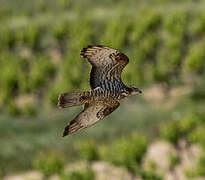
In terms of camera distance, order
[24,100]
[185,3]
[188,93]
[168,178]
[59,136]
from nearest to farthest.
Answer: [168,178] < [59,136] < [188,93] < [24,100] < [185,3]

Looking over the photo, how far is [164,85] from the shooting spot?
52.0m

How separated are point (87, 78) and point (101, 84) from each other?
135ft

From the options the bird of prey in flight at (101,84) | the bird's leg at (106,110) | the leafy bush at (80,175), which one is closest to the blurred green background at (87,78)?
the leafy bush at (80,175)

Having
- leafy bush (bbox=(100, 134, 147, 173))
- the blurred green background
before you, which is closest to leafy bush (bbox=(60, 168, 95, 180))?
the blurred green background

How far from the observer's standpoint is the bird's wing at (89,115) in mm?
12719

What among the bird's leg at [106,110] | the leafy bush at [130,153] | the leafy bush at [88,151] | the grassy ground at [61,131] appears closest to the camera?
the bird's leg at [106,110]

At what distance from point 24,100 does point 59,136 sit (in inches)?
Answer: 452

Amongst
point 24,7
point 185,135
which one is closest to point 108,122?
point 185,135

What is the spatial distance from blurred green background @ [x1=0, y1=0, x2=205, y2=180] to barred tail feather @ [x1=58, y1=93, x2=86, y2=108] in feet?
84.7

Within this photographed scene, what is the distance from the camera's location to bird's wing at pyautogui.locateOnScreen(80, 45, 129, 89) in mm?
12258

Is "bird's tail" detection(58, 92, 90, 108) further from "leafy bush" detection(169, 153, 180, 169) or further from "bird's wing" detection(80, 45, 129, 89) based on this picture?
"leafy bush" detection(169, 153, 180, 169)

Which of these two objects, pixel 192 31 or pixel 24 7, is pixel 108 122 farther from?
pixel 24 7

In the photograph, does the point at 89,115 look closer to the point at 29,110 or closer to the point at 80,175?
the point at 80,175

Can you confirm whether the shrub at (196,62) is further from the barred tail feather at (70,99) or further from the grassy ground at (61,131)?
the barred tail feather at (70,99)
